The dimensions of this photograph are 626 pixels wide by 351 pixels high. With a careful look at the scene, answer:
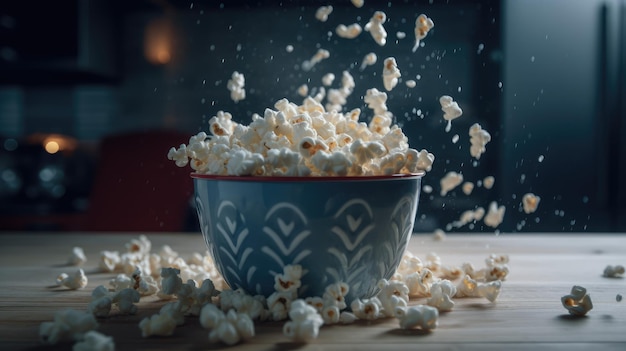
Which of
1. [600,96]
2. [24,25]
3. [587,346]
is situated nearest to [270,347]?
[587,346]

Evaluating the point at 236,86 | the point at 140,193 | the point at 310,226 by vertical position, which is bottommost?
the point at 140,193

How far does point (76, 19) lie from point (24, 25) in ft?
1.05

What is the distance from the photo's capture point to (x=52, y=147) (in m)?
3.71

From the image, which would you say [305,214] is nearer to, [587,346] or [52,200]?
[587,346]

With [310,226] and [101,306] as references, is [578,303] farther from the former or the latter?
[101,306]

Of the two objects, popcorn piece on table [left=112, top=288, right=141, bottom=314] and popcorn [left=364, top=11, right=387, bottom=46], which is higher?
popcorn [left=364, top=11, right=387, bottom=46]

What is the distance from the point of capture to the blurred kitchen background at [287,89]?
10.00 feet

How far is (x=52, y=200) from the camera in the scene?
3395mm

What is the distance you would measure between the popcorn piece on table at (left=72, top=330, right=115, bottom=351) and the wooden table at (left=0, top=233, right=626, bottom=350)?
0.08ft

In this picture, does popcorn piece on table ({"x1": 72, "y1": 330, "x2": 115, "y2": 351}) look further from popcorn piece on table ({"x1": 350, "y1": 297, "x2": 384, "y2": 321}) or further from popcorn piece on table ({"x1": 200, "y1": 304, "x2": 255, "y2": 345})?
popcorn piece on table ({"x1": 350, "y1": 297, "x2": 384, "y2": 321})

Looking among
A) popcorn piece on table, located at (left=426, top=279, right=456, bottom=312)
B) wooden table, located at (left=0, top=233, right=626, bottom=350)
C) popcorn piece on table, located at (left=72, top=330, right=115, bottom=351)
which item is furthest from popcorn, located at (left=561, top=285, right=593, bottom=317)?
popcorn piece on table, located at (left=72, top=330, right=115, bottom=351)

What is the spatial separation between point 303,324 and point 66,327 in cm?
22

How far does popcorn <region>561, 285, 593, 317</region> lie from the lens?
0.64 metres

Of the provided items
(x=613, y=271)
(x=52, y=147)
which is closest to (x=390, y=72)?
(x=613, y=271)
